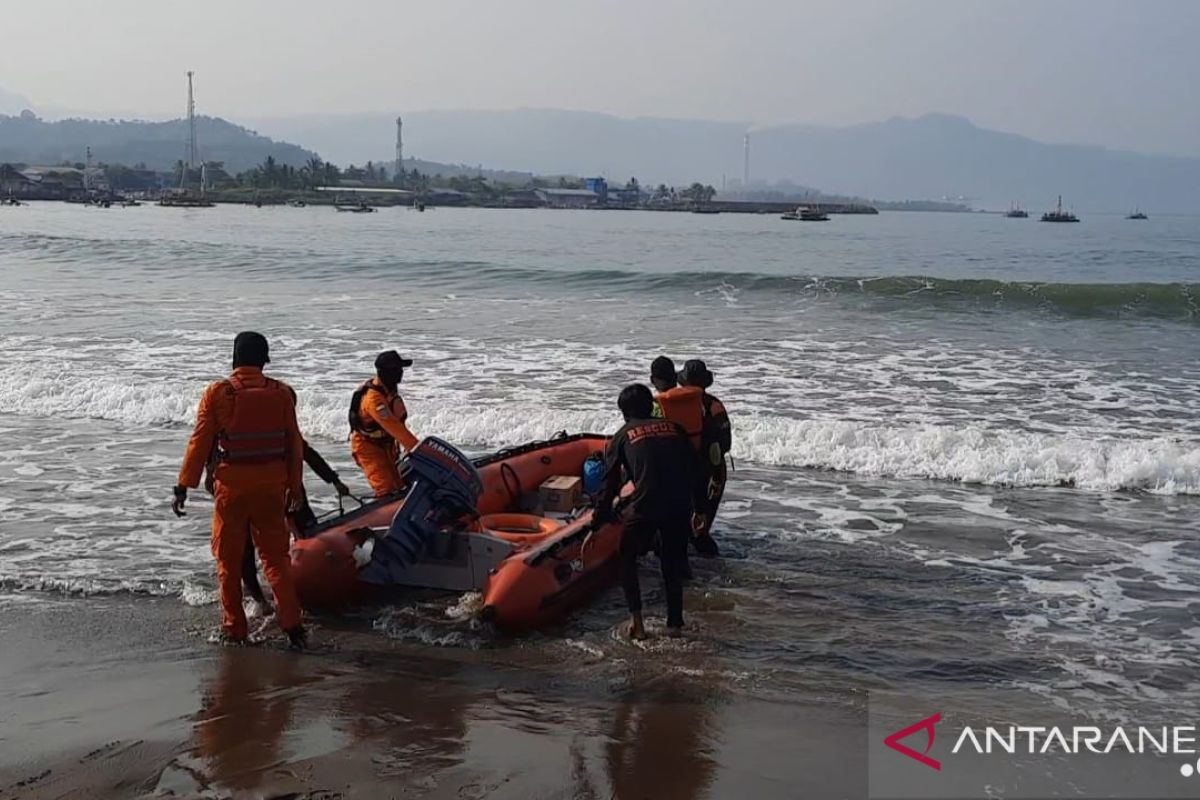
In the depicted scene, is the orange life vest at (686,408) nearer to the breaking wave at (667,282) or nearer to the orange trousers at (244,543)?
the orange trousers at (244,543)

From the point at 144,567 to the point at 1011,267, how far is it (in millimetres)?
34389

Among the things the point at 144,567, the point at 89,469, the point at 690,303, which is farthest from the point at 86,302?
the point at 144,567

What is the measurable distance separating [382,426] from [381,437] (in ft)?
1.31

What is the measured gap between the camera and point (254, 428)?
5496 mm

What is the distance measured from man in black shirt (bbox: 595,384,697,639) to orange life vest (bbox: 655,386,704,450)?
1.03 meters

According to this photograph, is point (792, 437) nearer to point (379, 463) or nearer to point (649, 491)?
point (379, 463)

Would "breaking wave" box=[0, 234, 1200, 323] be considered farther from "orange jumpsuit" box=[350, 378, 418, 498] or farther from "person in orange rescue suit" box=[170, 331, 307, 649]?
"person in orange rescue suit" box=[170, 331, 307, 649]

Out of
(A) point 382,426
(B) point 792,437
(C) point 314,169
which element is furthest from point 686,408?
(C) point 314,169

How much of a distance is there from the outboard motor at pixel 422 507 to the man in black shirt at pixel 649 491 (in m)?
0.89

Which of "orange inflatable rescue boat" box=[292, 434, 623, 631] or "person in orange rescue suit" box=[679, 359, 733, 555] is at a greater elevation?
"person in orange rescue suit" box=[679, 359, 733, 555]

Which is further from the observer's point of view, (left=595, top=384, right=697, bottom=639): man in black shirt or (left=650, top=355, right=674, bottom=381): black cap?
(left=650, top=355, right=674, bottom=381): black cap

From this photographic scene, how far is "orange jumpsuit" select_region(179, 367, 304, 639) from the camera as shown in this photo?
17.9 feet

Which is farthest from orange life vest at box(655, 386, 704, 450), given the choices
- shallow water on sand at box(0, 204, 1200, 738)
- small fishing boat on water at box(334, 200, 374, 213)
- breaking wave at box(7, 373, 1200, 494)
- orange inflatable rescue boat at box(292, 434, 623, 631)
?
small fishing boat on water at box(334, 200, 374, 213)

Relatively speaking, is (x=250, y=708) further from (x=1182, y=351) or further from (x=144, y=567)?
(x=1182, y=351)
